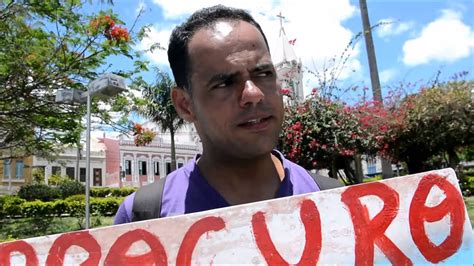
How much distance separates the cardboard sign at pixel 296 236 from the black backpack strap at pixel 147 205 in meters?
0.10

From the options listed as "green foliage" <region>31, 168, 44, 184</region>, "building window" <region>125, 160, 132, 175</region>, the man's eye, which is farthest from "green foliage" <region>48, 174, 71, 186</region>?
the man's eye

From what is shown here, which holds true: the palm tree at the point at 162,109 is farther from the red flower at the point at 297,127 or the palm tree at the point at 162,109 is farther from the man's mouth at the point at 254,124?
the man's mouth at the point at 254,124

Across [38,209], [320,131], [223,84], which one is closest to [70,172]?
[38,209]

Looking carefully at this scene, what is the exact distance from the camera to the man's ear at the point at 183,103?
47.1 inches

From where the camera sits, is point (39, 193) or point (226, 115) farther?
point (39, 193)

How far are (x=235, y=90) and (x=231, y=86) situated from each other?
0.6 inches

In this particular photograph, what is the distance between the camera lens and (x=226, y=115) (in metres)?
1.07

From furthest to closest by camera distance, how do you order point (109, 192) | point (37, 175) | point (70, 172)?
point (70, 172)
point (37, 175)
point (109, 192)

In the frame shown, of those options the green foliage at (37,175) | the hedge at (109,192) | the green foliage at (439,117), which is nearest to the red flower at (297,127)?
the green foliage at (439,117)

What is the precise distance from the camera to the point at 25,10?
21.6ft

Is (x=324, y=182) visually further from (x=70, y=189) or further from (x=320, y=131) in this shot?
(x=70, y=189)

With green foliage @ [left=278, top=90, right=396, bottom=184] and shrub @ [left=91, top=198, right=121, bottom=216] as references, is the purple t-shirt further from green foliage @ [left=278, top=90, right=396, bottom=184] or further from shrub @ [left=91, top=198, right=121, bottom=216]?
shrub @ [left=91, top=198, right=121, bottom=216]

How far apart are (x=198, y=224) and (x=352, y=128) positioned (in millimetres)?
9415

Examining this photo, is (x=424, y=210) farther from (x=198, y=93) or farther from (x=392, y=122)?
(x=392, y=122)
